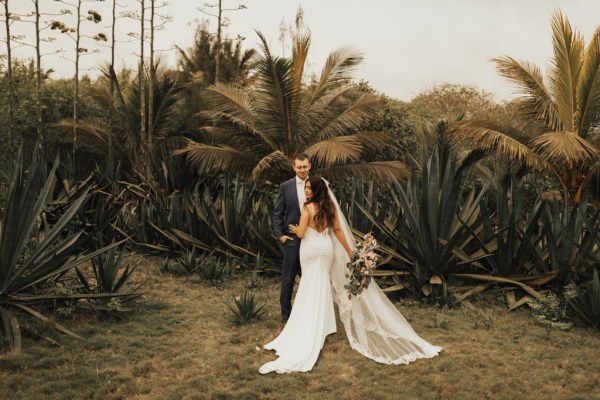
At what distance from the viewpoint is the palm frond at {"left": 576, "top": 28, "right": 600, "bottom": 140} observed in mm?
13883

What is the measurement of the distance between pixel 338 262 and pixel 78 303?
2819 millimetres

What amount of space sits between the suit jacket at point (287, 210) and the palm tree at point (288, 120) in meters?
8.38

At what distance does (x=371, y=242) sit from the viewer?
5598mm

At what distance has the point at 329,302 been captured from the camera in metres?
5.70

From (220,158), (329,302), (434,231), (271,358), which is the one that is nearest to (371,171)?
(220,158)

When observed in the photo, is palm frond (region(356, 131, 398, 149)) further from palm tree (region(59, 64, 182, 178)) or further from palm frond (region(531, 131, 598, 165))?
palm tree (region(59, 64, 182, 178))

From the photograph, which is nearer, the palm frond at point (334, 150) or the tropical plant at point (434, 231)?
the tropical plant at point (434, 231)

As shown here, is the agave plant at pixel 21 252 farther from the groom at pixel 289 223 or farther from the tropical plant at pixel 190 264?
the tropical plant at pixel 190 264

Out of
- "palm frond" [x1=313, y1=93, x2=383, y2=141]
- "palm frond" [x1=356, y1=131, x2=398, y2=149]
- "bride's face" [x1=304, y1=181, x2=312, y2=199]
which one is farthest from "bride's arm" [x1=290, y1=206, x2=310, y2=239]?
"palm frond" [x1=313, y1=93, x2=383, y2=141]

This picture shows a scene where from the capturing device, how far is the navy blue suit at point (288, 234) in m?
6.09

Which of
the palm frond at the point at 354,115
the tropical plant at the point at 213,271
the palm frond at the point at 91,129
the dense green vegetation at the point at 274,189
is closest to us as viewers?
the dense green vegetation at the point at 274,189

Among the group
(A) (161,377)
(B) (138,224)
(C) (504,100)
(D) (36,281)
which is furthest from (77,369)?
(C) (504,100)

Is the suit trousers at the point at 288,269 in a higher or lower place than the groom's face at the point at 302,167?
lower

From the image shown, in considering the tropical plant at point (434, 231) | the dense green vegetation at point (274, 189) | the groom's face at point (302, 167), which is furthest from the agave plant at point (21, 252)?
the tropical plant at point (434, 231)
